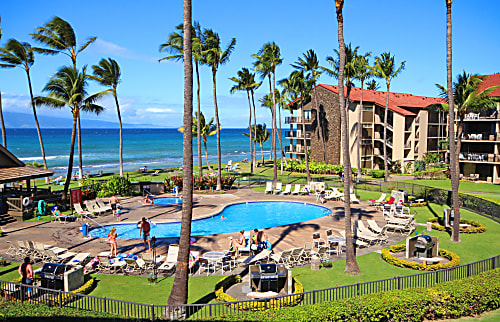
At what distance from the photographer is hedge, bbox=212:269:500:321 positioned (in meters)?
9.95

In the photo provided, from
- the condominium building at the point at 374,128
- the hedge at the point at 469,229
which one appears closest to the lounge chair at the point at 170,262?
the hedge at the point at 469,229

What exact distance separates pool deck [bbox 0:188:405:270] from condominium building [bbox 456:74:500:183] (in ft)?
77.3

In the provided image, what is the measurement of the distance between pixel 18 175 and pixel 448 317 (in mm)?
24787

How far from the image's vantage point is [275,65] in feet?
124

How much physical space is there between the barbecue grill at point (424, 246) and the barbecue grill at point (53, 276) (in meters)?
13.7

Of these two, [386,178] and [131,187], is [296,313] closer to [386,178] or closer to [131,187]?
[131,187]

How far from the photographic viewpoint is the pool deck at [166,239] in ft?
60.4

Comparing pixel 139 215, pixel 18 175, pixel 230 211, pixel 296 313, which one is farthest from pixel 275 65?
pixel 296 313

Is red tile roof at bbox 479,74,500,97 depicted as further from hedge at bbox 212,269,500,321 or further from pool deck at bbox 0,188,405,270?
hedge at bbox 212,269,500,321

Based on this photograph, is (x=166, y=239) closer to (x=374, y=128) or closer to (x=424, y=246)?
(x=424, y=246)

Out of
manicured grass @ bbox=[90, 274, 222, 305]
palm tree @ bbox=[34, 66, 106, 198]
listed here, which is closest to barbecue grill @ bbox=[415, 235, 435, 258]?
manicured grass @ bbox=[90, 274, 222, 305]

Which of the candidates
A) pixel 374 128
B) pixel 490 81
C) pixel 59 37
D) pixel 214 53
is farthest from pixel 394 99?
pixel 59 37

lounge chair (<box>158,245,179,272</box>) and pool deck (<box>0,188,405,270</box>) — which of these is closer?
lounge chair (<box>158,245,179,272</box>)

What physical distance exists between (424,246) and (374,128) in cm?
3784
